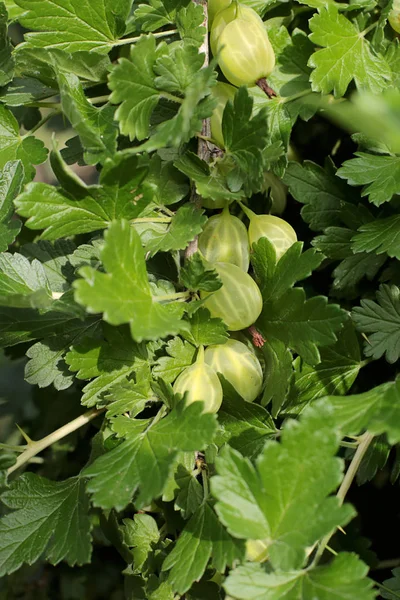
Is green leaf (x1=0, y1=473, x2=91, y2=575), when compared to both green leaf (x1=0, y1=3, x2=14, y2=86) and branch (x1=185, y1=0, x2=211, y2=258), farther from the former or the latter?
green leaf (x1=0, y1=3, x2=14, y2=86)

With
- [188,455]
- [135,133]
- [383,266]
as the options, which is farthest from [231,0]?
[188,455]

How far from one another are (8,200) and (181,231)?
0.19 metres

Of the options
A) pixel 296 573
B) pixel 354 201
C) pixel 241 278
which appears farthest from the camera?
pixel 354 201

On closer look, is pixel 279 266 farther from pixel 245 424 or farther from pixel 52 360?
pixel 52 360

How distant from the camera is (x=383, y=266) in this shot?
73 centimetres

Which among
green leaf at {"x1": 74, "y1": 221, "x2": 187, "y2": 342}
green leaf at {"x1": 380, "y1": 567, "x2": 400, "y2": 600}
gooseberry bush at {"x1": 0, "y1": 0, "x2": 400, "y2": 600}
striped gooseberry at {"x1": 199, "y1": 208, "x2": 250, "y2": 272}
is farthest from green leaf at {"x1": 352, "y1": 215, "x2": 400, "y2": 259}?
green leaf at {"x1": 380, "y1": 567, "x2": 400, "y2": 600}

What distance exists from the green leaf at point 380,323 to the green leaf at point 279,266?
0.11 metres

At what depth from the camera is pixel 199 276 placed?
21.4 inches

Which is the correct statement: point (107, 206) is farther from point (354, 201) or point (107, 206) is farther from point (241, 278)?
point (354, 201)

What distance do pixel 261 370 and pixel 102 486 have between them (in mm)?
200

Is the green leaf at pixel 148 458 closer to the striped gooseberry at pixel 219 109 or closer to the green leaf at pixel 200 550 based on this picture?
the green leaf at pixel 200 550

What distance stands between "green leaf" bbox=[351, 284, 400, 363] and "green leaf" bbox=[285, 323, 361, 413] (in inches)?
0.7

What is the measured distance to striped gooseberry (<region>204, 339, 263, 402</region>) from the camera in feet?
1.89

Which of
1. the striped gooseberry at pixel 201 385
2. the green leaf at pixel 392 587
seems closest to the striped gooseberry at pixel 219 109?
the striped gooseberry at pixel 201 385
